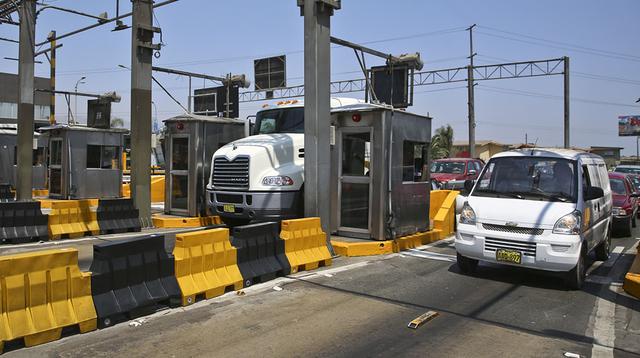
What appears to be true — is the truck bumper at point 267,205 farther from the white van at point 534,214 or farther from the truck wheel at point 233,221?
the white van at point 534,214

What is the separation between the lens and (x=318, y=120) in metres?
9.31

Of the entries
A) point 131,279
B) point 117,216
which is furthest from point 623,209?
point 117,216

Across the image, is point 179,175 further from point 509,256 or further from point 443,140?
point 443,140

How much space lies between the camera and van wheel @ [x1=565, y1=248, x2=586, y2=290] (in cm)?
745

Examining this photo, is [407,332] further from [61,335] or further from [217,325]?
[61,335]

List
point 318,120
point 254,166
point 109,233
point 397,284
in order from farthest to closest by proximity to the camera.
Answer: point 109,233 → point 254,166 → point 318,120 → point 397,284

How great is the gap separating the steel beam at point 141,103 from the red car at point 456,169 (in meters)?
10.6

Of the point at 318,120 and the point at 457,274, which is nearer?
the point at 457,274

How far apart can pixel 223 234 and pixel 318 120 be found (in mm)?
3154

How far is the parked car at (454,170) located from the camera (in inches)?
750

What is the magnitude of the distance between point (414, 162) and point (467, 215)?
114 inches

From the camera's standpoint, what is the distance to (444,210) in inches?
508

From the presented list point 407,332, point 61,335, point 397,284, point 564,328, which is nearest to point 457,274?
point 397,284

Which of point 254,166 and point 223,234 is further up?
point 254,166
